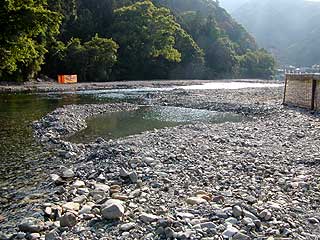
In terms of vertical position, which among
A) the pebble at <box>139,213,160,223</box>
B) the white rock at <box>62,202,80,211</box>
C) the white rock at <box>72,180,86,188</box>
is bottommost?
the white rock at <box>72,180,86,188</box>

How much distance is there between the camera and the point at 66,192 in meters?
9.02

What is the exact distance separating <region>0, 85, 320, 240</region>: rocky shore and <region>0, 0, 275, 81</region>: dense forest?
3867 centimetres

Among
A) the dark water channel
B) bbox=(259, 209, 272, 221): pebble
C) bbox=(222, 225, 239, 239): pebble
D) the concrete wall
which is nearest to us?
bbox=(222, 225, 239, 239): pebble

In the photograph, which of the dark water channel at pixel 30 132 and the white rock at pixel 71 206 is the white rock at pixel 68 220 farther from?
the dark water channel at pixel 30 132

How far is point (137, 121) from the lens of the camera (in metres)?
25.4

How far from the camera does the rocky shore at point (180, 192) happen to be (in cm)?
688

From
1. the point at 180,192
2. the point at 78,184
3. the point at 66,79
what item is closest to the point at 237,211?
the point at 180,192

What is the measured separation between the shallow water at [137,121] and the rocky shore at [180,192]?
11.5 feet

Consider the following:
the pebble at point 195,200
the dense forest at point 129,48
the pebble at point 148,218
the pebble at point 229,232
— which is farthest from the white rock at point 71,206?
the dense forest at point 129,48

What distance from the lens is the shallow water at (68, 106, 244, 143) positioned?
65.2 feet

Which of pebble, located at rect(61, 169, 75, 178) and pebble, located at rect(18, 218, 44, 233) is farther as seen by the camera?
pebble, located at rect(61, 169, 75, 178)

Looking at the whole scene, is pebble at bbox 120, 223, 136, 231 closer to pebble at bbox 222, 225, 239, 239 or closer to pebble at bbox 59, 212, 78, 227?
pebble at bbox 59, 212, 78, 227

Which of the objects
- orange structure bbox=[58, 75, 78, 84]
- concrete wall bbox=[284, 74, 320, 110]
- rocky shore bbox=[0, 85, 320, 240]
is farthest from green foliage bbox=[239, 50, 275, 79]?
rocky shore bbox=[0, 85, 320, 240]

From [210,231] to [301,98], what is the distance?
27.5 m
